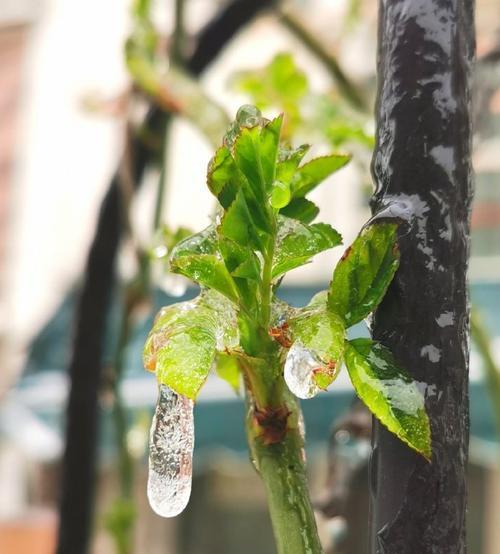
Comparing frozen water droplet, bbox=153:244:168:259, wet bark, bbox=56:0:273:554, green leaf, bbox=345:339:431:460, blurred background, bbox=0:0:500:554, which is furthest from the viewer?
blurred background, bbox=0:0:500:554

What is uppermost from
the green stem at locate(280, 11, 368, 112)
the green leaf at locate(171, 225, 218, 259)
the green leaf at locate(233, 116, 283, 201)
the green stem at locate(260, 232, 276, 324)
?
the green stem at locate(280, 11, 368, 112)

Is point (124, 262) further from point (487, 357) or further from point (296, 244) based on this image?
point (296, 244)

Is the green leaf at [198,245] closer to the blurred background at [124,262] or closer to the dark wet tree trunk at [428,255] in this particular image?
the dark wet tree trunk at [428,255]

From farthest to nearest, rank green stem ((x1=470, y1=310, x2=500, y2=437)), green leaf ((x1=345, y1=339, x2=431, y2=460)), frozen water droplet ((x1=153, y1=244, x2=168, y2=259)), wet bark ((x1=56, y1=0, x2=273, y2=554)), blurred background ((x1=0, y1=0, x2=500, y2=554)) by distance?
blurred background ((x1=0, y1=0, x2=500, y2=554)) < green stem ((x1=470, y1=310, x2=500, y2=437)) < wet bark ((x1=56, y1=0, x2=273, y2=554)) < frozen water droplet ((x1=153, y1=244, x2=168, y2=259)) < green leaf ((x1=345, y1=339, x2=431, y2=460))

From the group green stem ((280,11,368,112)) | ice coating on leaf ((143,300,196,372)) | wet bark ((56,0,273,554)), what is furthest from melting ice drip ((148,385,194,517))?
green stem ((280,11,368,112))

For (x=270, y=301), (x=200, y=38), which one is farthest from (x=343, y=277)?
(x=200, y=38)

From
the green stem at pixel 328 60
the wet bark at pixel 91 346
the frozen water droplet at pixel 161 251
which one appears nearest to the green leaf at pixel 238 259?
the frozen water droplet at pixel 161 251

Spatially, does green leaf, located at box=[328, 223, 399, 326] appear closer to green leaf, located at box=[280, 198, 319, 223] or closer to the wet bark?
green leaf, located at box=[280, 198, 319, 223]

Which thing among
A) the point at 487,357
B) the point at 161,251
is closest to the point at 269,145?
the point at 161,251
